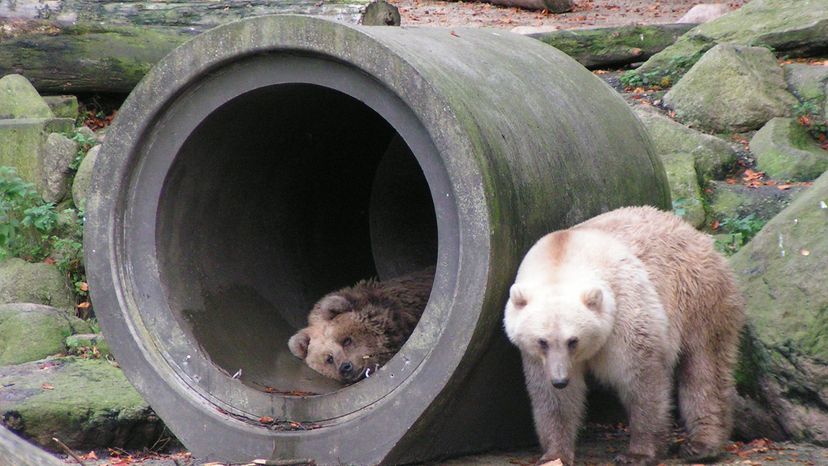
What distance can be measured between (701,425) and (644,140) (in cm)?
195

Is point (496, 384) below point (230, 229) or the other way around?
below

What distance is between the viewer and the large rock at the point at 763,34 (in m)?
Result: 11.3

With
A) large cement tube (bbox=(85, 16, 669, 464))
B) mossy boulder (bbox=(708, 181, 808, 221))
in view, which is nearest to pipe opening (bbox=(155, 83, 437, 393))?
large cement tube (bbox=(85, 16, 669, 464))

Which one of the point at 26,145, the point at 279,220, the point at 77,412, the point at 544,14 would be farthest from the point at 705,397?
the point at 544,14

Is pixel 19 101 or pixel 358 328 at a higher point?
pixel 19 101

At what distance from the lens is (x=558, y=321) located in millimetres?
4477

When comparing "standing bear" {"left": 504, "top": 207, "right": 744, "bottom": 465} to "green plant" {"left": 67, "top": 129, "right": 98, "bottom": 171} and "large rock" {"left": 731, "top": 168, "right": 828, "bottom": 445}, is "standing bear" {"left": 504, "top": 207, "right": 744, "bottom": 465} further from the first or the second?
"green plant" {"left": 67, "top": 129, "right": 98, "bottom": 171}

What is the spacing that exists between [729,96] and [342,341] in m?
5.88

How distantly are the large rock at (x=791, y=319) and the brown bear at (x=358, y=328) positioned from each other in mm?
1924

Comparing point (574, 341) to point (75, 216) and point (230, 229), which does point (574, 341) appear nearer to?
point (230, 229)

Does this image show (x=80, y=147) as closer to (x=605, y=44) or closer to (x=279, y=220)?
(x=279, y=220)

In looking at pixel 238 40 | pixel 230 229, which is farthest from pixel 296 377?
pixel 238 40

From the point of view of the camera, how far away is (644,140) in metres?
6.33

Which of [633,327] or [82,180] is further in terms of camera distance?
[82,180]
